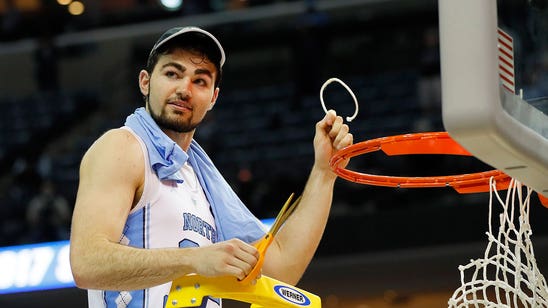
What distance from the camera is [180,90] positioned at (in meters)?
2.82

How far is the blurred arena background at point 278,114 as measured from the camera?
8609 millimetres

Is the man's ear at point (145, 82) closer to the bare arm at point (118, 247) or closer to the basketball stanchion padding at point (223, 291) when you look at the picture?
the bare arm at point (118, 247)

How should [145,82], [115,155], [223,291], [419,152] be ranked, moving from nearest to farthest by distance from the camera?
[223,291] → [115,155] → [419,152] → [145,82]

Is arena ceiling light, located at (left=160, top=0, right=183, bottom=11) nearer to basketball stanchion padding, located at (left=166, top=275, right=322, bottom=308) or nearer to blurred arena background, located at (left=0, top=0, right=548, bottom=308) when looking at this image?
blurred arena background, located at (left=0, top=0, right=548, bottom=308)

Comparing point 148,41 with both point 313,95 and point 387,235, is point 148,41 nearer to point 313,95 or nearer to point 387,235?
point 313,95

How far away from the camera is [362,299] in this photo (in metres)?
9.40

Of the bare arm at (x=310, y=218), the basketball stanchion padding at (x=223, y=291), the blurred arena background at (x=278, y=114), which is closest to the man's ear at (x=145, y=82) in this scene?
the bare arm at (x=310, y=218)

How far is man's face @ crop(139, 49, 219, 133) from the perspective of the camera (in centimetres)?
283

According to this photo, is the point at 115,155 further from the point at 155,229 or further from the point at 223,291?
the point at 223,291

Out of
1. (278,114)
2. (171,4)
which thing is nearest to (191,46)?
(278,114)

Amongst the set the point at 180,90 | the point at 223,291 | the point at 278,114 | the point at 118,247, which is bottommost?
the point at 223,291

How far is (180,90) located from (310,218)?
0.63 metres

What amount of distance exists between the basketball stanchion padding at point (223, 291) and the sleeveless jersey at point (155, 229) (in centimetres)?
19

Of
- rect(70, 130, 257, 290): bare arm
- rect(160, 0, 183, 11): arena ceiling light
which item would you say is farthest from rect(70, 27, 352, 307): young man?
rect(160, 0, 183, 11): arena ceiling light
